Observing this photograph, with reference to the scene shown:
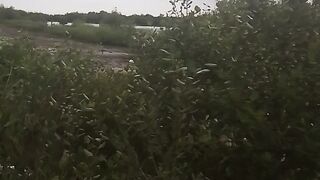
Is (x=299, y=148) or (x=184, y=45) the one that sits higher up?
(x=184, y=45)

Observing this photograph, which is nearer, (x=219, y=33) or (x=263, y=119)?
(x=263, y=119)

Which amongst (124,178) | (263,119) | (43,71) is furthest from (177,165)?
(43,71)

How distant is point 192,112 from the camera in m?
2.10

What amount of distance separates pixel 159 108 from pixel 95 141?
0.25 meters

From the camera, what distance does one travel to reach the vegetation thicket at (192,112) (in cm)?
205

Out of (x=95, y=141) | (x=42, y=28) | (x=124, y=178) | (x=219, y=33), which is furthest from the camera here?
(x=42, y=28)

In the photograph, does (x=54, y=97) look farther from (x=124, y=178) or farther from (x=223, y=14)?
(x=223, y=14)

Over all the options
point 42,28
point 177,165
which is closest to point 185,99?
point 177,165

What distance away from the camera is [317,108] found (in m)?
2.10

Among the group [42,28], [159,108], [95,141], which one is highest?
[159,108]

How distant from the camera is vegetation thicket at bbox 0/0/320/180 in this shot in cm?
205

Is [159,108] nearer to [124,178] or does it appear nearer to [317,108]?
[124,178]

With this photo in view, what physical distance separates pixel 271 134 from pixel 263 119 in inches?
2.5

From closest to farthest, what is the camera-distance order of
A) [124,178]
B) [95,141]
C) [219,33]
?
[124,178], [95,141], [219,33]
